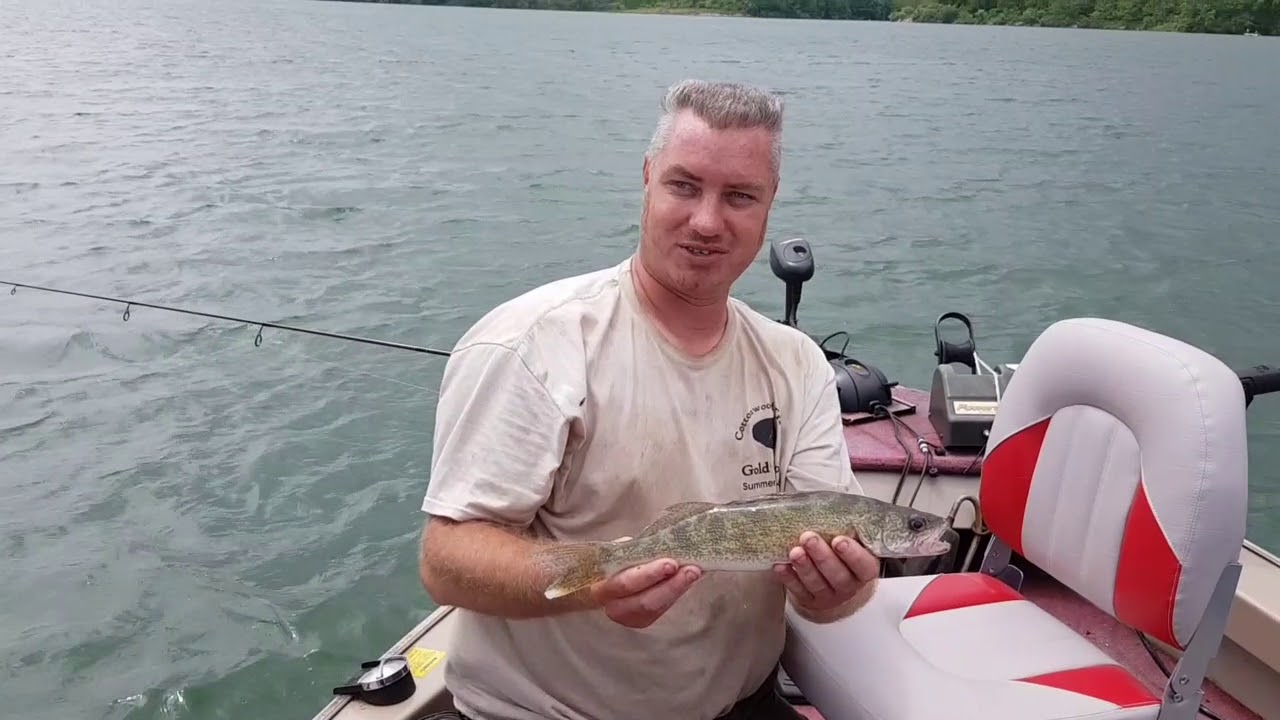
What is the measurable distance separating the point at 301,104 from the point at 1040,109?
829 inches

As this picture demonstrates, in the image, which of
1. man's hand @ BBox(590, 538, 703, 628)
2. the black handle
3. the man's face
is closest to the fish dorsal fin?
man's hand @ BBox(590, 538, 703, 628)

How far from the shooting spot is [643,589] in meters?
2.17

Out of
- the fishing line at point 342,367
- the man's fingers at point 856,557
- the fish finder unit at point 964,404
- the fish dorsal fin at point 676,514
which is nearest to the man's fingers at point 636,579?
the fish dorsal fin at point 676,514

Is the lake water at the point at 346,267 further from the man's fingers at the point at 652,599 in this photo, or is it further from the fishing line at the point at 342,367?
the man's fingers at the point at 652,599

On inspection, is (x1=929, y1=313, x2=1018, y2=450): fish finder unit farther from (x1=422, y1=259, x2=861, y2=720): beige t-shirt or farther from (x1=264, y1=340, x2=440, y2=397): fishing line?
(x1=264, y1=340, x2=440, y2=397): fishing line

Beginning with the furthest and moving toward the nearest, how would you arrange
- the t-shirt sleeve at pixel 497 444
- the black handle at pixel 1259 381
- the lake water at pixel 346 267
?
1. the lake water at pixel 346 267
2. the black handle at pixel 1259 381
3. the t-shirt sleeve at pixel 497 444

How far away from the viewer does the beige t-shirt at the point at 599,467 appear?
2328 millimetres

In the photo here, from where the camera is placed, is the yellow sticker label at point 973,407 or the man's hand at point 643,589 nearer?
the man's hand at point 643,589

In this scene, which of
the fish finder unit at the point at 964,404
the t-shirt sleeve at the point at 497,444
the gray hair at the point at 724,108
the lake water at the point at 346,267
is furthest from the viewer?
the lake water at the point at 346,267

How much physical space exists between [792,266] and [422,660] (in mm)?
2584

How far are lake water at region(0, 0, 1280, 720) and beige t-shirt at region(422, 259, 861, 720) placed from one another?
3.84 metres

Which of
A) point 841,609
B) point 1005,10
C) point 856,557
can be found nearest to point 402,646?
point 841,609

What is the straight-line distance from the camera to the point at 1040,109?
30.7 meters

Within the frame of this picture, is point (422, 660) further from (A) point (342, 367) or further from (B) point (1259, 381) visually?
(A) point (342, 367)
